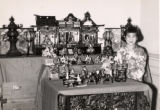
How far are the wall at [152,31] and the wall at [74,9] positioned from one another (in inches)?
7.2

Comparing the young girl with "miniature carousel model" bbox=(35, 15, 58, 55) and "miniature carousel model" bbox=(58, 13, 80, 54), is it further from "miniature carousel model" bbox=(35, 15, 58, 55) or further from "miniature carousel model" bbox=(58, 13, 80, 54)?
"miniature carousel model" bbox=(35, 15, 58, 55)

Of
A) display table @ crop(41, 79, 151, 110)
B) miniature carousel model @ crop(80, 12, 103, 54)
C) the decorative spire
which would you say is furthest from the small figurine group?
the decorative spire

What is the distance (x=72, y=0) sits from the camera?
Result: 561cm

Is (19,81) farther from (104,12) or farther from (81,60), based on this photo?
(104,12)

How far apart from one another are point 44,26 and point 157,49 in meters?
1.89

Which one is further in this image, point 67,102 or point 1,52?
point 1,52

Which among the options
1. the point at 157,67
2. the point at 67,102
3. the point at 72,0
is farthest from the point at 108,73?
the point at 72,0

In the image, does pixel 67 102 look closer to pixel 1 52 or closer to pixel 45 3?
pixel 1 52

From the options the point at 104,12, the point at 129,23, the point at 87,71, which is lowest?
the point at 87,71

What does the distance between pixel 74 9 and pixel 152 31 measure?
1363mm

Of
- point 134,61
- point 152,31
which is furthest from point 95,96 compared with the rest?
point 152,31

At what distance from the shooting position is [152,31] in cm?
570

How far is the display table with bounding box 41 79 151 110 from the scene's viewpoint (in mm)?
4137

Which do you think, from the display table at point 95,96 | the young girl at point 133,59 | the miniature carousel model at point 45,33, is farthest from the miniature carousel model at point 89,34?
the display table at point 95,96
